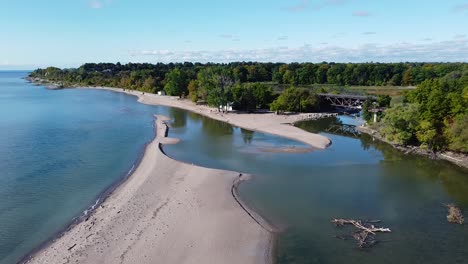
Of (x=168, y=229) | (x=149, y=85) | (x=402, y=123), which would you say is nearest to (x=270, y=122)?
(x=402, y=123)

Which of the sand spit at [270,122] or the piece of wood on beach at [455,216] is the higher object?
the sand spit at [270,122]

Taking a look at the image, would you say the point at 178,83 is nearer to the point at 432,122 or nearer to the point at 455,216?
the point at 432,122

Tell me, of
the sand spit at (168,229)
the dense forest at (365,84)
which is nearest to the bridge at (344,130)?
the dense forest at (365,84)

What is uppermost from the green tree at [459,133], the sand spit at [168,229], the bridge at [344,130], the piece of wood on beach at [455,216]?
the green tree at [459,133]

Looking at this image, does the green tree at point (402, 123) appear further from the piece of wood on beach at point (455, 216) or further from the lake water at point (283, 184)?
the piece of wood on beach at point (455, 216)

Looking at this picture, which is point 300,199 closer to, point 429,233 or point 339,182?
point 339,182

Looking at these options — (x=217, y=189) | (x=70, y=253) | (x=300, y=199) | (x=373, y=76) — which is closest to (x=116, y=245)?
(x=70, y=253)

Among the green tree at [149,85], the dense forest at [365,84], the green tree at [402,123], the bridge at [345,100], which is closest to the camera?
the dense forest at [365,84]

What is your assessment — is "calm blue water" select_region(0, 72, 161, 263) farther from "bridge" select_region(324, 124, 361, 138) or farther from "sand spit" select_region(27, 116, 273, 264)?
"bridge" select_region(324, 124, 361, 138)
